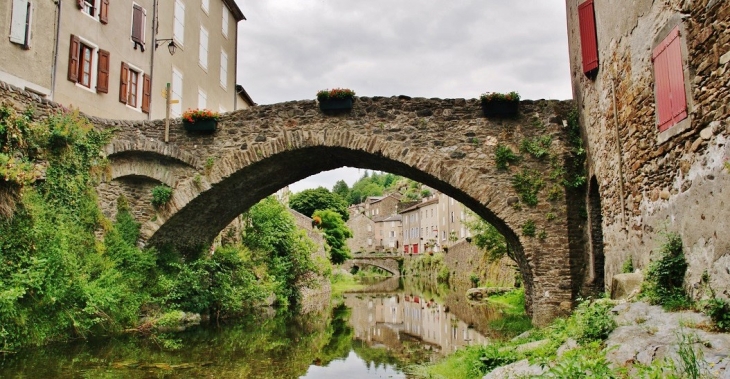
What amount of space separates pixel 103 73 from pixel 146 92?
6.06ft

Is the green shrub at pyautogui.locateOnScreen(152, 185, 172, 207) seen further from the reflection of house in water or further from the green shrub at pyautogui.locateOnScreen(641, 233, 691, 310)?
the green shrub at pyautogui.locateOnScreen(641, 233, 691, 310)

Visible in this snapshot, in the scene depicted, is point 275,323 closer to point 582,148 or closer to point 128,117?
point 128,117

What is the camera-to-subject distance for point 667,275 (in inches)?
245

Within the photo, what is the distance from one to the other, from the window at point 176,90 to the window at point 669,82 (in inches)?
572

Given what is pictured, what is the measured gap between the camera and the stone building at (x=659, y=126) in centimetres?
533

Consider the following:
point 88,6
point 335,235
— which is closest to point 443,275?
point 335,235

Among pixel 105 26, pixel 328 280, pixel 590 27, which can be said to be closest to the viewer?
pixel 590 27

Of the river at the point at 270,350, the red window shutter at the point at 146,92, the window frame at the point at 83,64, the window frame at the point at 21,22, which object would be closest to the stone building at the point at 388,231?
the red window shutter at the point at 146,92

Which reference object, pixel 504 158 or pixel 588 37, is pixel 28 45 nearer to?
pixel 504 158

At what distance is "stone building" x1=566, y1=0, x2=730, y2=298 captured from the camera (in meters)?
5.33

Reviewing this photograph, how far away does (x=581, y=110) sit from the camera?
11008mm

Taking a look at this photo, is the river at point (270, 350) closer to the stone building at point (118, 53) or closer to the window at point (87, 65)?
the stone building at point (118, 53)

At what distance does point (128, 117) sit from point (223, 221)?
12.8ft

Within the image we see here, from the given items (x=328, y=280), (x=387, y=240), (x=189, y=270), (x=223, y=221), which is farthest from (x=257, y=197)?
(x=387, y=240)
